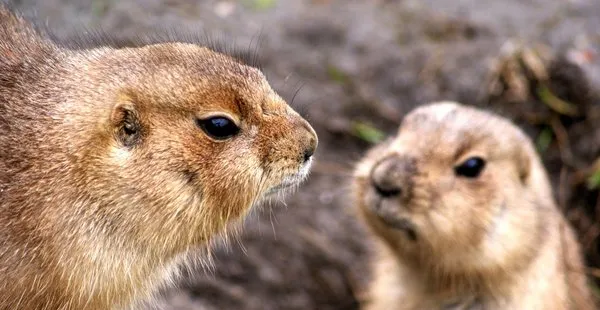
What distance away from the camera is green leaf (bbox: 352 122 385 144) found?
291 inches

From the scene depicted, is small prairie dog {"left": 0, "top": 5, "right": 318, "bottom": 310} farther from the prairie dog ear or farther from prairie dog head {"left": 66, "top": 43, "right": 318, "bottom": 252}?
the prairie dog ear

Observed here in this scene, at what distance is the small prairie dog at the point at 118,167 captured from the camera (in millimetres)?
3367

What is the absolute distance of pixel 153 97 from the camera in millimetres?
3406

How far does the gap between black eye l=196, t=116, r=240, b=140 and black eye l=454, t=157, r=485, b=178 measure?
204 cm

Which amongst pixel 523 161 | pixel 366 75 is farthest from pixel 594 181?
pixel 366 75

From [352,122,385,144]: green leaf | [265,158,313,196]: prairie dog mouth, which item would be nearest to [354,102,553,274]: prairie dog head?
[265,158,313,196]: prairie dog mouth

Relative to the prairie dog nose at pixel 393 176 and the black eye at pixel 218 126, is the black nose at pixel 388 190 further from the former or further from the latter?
the black eye at pixel 218 126

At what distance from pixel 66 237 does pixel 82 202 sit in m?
0.14

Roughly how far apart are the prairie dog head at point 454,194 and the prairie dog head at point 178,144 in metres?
1.42

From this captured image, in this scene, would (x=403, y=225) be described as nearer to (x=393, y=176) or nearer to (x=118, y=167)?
(x=393, y=176)

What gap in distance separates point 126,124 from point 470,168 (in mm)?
2450

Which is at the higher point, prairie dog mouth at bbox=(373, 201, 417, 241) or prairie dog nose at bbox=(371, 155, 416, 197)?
prairie dog nose at bbox=(371, 155, 416, 197)

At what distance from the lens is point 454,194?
4.98 meters

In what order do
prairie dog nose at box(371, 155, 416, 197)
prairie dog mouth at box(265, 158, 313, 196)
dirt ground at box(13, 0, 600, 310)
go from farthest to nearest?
dirt ground at box(13, 0, 600, 310), prairie dog nose at box(371, 155, 416, 197), prairie dog mouth at box(265, 158, 313, 196)
